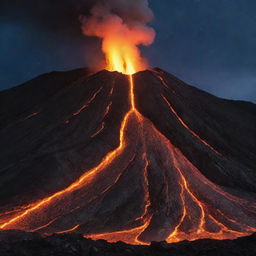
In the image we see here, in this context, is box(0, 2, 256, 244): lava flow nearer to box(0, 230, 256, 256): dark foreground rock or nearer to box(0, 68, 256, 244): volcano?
box(0, 68, 256, 244): volcano

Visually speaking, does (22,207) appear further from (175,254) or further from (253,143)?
(253,143)

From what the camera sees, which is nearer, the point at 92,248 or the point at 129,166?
the point at 92,248

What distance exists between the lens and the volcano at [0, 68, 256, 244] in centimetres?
2492

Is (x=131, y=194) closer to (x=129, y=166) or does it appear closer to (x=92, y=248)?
(x=129, y=166)

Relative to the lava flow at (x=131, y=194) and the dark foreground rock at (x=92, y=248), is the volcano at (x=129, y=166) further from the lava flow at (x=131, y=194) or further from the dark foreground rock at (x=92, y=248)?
the dark foreground rock at (x=92, y=248)

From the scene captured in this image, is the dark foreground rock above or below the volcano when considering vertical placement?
below

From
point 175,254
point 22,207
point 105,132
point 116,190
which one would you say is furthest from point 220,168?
point 175,254

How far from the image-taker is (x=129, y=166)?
3028 cm

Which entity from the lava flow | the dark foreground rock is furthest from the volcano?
the dark foreground rock

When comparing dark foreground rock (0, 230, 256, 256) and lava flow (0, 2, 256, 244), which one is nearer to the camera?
dark foreground rock (0, 230, 256, 256)

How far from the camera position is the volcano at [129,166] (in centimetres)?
2492

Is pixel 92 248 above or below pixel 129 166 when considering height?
below

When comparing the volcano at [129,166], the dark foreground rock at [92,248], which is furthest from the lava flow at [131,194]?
the dark foreground rock at [92,248]

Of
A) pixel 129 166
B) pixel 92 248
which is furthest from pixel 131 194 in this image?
pixel 92 248
